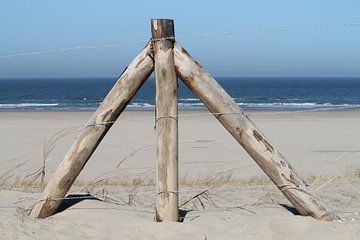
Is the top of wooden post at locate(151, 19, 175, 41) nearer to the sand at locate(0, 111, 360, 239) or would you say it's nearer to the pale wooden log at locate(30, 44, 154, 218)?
the pale wooden log at locate(30, 44, 154, 218)

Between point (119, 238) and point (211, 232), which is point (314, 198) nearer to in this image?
point (211, 232)

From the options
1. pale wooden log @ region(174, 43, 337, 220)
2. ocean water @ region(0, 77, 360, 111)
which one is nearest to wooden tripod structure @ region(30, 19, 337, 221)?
pale wooden log @ region(174, 43, 337, 220)

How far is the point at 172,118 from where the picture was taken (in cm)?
510

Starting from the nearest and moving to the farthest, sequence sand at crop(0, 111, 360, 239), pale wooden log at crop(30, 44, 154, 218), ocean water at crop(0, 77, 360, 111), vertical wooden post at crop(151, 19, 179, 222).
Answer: sand at crop(0, 111, 360, 239), vertical wooden post at crop(151, 19, 179, 222), pale wooden log at crop(30, 44, 154, 218), ocean water at crop(0, 77, 360, 111)

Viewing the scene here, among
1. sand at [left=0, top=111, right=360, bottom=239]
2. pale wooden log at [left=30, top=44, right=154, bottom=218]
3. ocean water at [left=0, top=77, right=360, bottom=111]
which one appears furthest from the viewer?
ocean water at [left=0, top=77, right=360, bottom=111]

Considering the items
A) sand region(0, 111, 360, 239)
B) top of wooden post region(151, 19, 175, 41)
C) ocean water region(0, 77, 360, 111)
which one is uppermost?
ocean water region(0, 77, 360, 111)

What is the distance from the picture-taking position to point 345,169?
395 inches

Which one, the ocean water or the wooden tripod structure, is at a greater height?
the ocean water

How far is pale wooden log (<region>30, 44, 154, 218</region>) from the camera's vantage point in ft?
17.3

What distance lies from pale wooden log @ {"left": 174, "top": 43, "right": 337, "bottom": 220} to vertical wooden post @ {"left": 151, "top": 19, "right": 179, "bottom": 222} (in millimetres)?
109

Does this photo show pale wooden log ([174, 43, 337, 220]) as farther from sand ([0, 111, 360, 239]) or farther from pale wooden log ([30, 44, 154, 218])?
pale wooden log ([30, 44, 154, 218])

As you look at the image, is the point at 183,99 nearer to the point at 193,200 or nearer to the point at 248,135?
the point at 193,200

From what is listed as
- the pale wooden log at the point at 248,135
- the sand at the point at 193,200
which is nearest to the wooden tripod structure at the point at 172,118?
the pale wooden log at the point at 248,135

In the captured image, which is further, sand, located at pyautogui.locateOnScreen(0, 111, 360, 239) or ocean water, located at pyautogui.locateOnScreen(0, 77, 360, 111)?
ocean water, located at pyautogui.locateOnScreen(0, 77, 360, 111)
